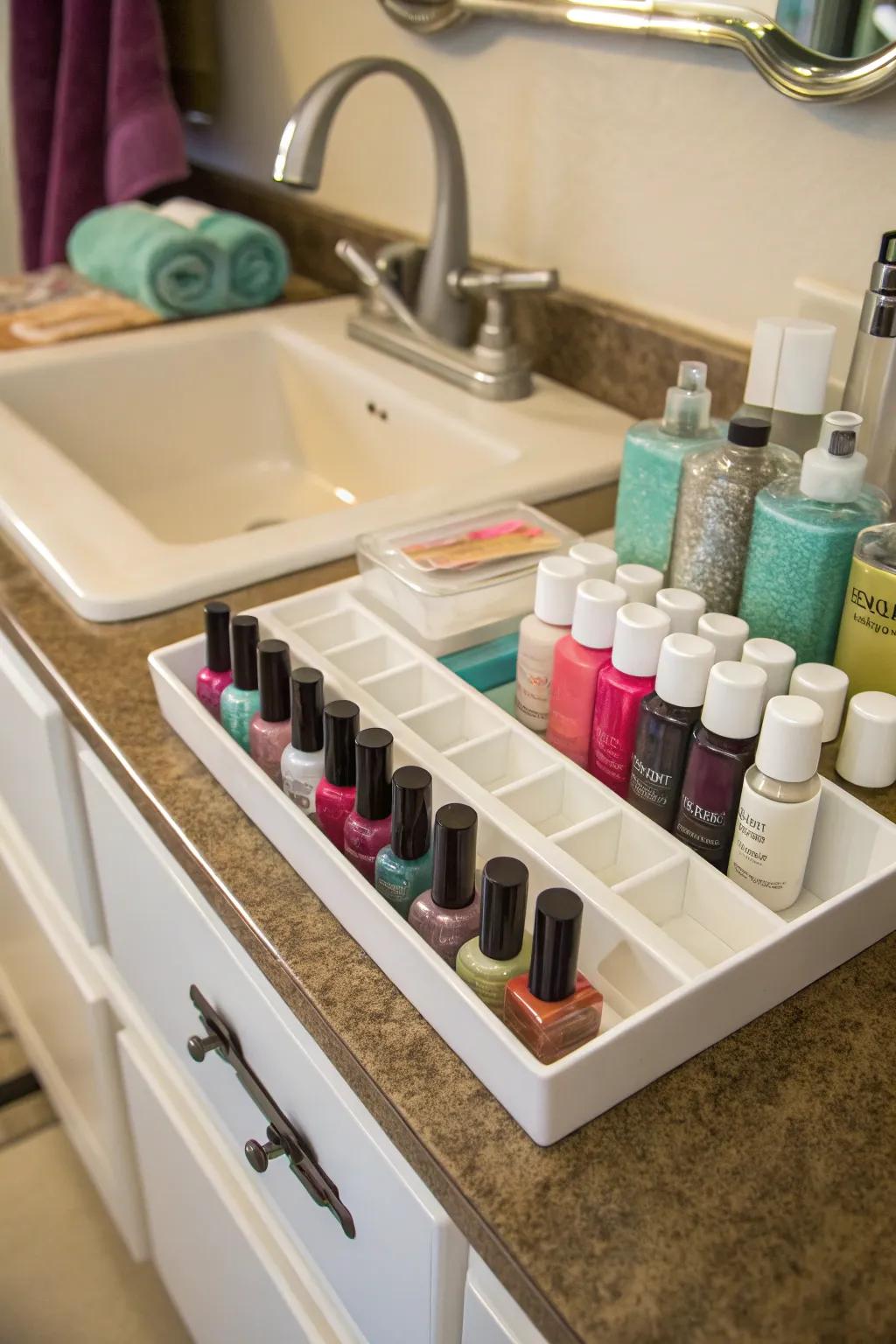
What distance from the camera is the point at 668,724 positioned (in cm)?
61

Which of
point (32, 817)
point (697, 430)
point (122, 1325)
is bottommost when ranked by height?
point (122, 1325)

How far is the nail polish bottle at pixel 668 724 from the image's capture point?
59 centimetres

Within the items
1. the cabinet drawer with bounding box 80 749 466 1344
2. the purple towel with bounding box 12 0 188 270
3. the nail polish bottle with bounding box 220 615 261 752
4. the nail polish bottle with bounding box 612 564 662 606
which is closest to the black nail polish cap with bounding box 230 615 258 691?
the nail polish bottle with bounding box 220 615 261 752

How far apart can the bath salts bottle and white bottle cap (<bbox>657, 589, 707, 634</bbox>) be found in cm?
8

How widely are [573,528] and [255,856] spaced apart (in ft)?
1.40

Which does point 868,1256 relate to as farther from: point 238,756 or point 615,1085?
point 238,756

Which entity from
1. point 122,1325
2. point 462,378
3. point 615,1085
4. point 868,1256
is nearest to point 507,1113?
point 615,1085

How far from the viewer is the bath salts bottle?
0.70 meters

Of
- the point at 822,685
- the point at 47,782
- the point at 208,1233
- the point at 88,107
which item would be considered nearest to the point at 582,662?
the point at 822,685

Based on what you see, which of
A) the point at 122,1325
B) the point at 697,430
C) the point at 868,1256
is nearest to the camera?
the point at 868,1256

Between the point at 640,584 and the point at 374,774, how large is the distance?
21 centimetres

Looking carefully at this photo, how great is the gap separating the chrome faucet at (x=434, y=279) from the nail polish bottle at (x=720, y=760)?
1.86 feet

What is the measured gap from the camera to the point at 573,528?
935mm

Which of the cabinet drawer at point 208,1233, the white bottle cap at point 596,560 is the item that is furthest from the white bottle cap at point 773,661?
the cabinet drawer at point 208,1233
